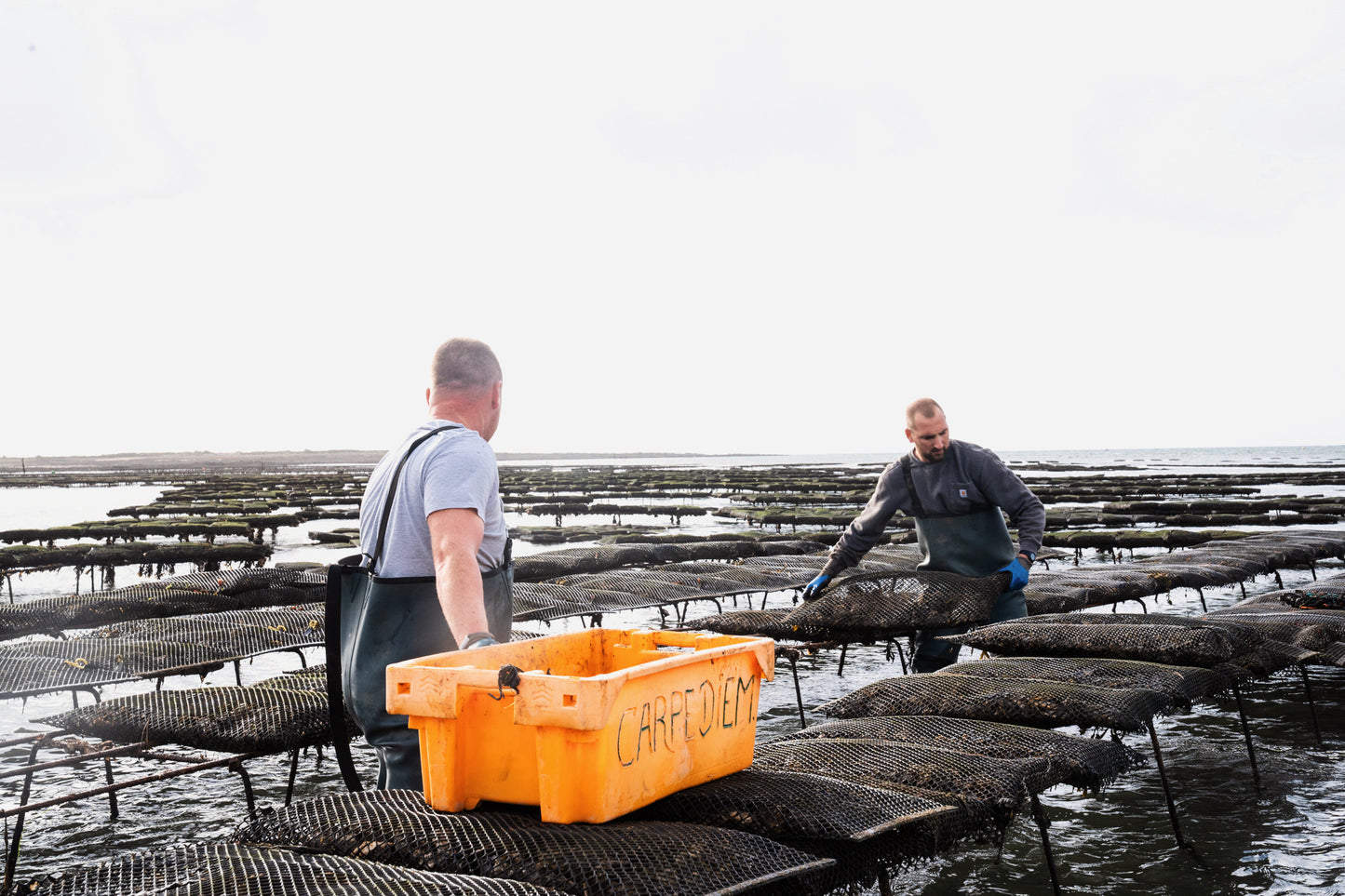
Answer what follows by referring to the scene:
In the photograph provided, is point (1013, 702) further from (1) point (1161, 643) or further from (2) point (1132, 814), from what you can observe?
(1) point (1161, 643)

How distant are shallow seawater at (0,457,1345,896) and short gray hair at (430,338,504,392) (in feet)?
10.8

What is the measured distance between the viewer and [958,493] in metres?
6.62

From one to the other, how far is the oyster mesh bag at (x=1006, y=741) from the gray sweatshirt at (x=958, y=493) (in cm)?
198

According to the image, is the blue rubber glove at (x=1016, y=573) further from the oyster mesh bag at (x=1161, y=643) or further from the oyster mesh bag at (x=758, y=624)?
the oyster mesh bag at (x=758, y=624)

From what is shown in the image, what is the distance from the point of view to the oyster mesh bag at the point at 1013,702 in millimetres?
5020

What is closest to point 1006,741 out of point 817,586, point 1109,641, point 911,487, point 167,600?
point 1109,641

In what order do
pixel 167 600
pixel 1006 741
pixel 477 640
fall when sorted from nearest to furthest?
pixel 477 640
pixel 1006 741
pixel 167 600

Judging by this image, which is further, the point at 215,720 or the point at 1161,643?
the point at 1161,643

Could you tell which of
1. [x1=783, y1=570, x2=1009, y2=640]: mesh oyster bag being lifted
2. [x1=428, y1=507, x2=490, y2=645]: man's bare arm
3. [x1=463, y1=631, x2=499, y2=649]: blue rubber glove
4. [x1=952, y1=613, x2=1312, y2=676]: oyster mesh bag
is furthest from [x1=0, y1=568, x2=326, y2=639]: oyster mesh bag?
[x1=952, y1=613, x2=1312, y2=676]: oyster mesh bag

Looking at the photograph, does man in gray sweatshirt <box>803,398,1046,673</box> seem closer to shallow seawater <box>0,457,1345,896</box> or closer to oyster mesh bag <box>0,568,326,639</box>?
shallow seawater <box>0,457,1345,896</box>

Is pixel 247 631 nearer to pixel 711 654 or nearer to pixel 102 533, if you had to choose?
pixel 711 654

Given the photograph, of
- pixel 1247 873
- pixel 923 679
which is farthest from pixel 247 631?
pixel 1247 873

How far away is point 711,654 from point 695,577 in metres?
9.64

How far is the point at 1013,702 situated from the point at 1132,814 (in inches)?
54.1
